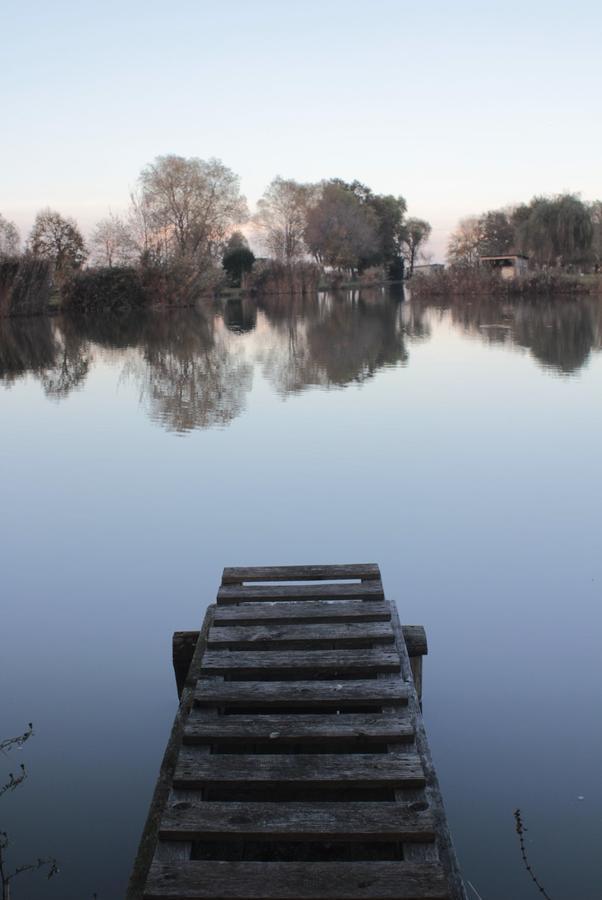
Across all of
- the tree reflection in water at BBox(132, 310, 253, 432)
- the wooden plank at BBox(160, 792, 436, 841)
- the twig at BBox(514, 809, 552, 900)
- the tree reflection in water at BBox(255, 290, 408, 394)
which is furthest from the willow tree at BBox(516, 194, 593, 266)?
the wooden plank at BBox(160, 792, 436, 841)

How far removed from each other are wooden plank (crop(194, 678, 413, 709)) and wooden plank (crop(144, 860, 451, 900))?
814mm

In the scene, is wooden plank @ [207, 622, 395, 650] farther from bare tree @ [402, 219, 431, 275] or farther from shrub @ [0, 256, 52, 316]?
bare tree @ [402, 219, 431, 275]

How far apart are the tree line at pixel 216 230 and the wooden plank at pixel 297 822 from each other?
34.9m

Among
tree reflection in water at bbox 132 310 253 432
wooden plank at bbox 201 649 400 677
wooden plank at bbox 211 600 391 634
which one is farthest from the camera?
tree reflection in water at bbox 132 310 253 432

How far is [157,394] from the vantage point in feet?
43.4

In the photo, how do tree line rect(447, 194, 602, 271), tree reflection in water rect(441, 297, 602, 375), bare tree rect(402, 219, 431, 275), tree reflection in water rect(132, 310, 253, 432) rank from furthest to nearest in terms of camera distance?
bare tree rect(402, 219, 431, 275), tree line rect(447, 194, 602, 271), tree reflection in water rect(441, 297, 602, 375), tree reflection in water rect(132, 310, 253, 432)

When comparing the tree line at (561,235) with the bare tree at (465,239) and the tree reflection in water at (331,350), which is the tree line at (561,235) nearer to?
the tree reflection in water at (331,350)

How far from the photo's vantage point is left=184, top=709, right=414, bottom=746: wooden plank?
2.81 metres

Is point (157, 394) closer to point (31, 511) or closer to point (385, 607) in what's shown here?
point (31, 511)

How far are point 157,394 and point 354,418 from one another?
4.03 metres

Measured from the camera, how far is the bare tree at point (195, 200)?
5138 cm

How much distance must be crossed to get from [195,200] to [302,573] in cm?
5196

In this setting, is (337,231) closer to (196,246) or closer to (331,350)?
(196,246)

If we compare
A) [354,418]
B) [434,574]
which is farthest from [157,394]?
[434,574]
